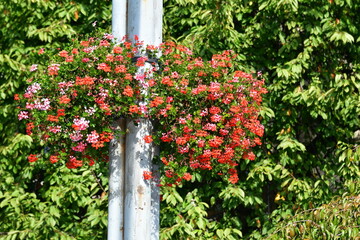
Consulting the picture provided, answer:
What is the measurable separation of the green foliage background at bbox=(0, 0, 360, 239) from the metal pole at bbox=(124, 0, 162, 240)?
152 centimetres

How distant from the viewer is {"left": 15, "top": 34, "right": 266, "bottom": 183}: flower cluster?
137 inches

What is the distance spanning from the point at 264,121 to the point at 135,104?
205 centimetres

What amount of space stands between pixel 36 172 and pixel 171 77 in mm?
2650

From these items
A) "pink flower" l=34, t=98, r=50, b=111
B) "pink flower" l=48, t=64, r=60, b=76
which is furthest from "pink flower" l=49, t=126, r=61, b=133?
"pink flower" l=48, t=64, r=60, b=76

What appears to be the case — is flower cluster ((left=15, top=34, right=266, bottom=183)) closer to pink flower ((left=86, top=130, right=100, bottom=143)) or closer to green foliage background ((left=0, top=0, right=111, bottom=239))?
Result: pink flower ((left=86, top=130, right=100, bottom=143))

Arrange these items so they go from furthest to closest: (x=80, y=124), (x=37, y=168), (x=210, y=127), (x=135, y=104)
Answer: (x=37, y=168) → (x=210, y=127) → (x=135, y=104) → (x=80, y=124)

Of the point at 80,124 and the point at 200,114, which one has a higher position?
the point at 200,114

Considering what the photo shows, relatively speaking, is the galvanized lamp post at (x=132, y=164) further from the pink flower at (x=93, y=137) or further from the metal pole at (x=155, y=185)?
the pink flower at (x=93, y=137)

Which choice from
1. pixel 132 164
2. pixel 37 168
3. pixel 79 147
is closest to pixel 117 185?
pixel 132 164

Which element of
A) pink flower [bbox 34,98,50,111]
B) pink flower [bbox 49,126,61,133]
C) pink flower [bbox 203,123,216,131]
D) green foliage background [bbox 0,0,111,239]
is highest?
green foliage background [bbox 0,0,111,239]

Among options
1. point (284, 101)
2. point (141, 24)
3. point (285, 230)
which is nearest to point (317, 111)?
point (284, 101)

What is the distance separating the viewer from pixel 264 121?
537 centimetres

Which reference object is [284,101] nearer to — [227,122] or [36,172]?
[227,122]

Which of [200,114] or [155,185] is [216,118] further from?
[155,185]
